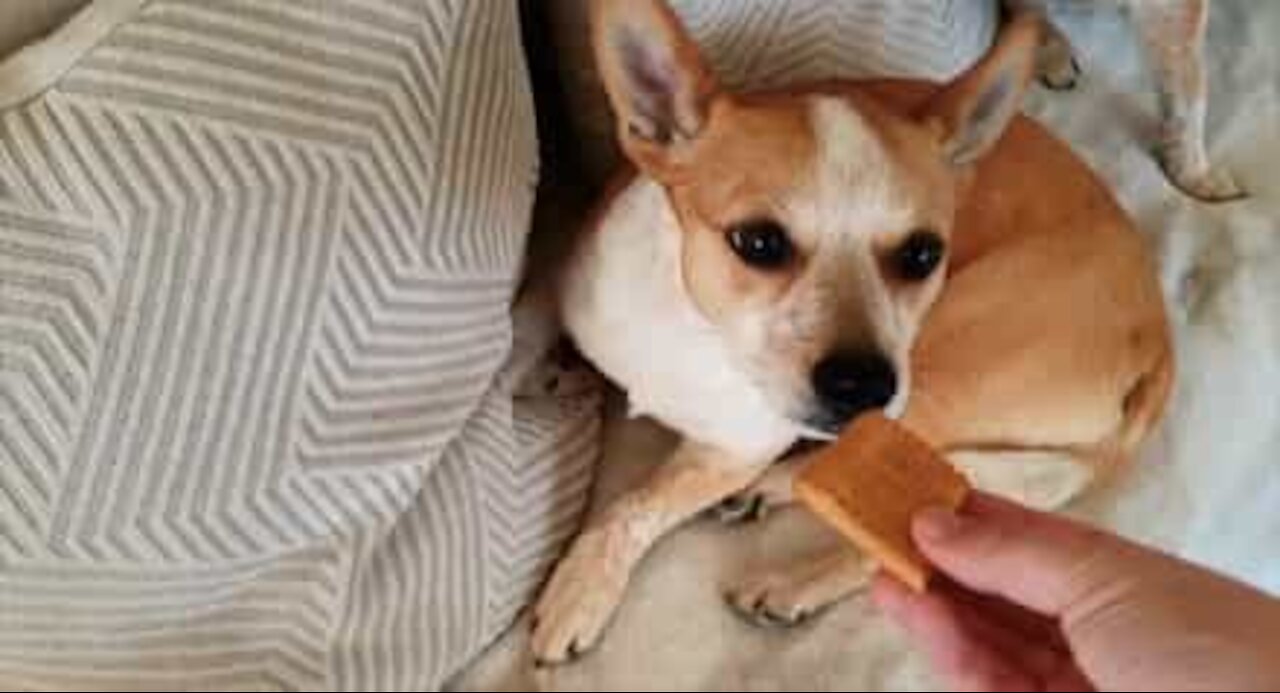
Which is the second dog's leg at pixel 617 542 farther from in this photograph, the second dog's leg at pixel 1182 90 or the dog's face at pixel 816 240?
the second dog's leg at pixel 1182 90

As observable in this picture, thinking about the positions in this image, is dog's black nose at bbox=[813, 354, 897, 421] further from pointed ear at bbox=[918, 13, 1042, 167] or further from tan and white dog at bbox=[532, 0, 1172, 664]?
pointed ear at bbox=[918, 13, 1042, 167]

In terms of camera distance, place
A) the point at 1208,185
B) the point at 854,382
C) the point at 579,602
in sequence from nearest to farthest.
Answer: the point at 854,382 → the point at 579,602 → the point at 1208,185

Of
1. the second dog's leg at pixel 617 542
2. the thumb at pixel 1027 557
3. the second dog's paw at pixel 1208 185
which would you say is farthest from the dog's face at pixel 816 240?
the second dog's paw at pixel 1208 185

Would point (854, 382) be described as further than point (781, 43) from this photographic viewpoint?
No

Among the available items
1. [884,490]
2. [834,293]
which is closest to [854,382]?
[834,293]

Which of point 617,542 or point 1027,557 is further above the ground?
point 1027,557

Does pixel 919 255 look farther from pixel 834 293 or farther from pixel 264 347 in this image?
pixel 264 347

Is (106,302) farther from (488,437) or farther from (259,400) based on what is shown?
(488,437)

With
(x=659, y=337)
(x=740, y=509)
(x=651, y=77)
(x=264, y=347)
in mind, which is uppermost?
(x=651, y=77)

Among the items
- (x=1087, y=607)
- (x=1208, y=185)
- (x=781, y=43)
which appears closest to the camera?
(x=1087, y=607)
